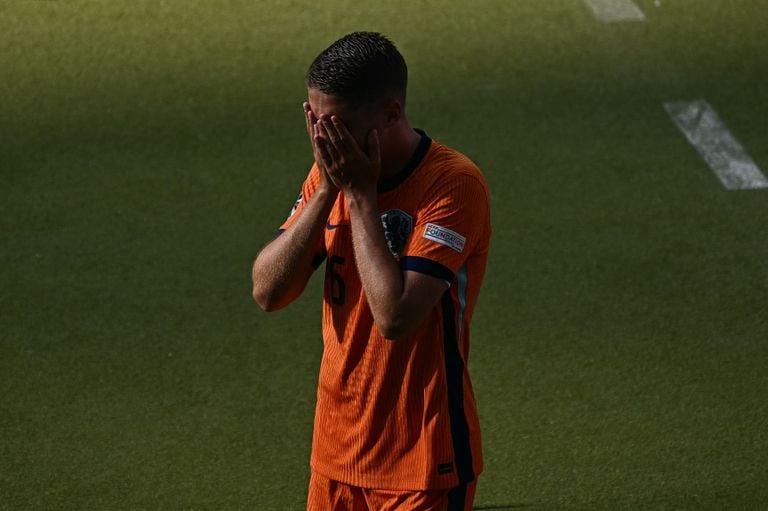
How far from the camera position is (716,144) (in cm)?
612

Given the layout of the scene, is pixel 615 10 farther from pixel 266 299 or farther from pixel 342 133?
pixel 342 133

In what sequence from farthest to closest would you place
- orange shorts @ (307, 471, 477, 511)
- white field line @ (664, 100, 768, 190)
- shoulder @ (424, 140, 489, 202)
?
white field line @ (664, 100, 768, 190), orange shorts @ (307, 471, 477, 511), shoulder @ (424, 140, 489, 202)

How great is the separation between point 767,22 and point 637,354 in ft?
9.91

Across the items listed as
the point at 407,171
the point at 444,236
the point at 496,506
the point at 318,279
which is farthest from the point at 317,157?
the point at 318,279

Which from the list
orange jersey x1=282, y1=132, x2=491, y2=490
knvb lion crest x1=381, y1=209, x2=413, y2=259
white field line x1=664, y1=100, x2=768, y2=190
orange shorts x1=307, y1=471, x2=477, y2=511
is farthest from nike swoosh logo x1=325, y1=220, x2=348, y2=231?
white field line x1=664, y1=100, x2=768, y2=190

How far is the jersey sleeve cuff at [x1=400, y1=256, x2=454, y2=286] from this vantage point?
2.62 m

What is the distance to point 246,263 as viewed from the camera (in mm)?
5395

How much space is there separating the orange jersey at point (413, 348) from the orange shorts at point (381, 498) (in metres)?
0.03

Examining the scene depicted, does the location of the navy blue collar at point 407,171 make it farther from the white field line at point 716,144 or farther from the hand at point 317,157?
the white field line at point 716,144

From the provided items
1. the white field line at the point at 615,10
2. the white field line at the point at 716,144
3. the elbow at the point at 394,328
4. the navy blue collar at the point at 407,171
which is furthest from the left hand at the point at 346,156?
the white field line at the point at 615,10

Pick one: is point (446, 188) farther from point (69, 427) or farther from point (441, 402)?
point (69, 427)

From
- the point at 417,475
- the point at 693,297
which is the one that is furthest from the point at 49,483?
the point at 693,297

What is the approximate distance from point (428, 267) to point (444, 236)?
0.07 meters

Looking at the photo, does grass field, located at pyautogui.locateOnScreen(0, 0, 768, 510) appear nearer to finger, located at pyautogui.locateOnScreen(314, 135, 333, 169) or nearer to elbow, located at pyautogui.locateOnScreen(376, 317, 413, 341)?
elbow, located at pyautogui.locateOnScreen(376, 317, 413, 341)
